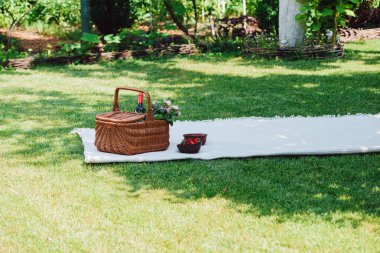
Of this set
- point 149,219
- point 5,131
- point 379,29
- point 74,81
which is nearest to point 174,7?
point 74,81

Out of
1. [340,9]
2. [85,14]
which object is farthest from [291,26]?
[85,14]

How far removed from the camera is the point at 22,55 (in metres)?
11.1

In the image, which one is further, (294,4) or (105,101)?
(294,4)

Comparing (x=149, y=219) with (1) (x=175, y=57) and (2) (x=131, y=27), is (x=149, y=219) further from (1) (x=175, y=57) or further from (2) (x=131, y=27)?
(2) (x=131, y=27)

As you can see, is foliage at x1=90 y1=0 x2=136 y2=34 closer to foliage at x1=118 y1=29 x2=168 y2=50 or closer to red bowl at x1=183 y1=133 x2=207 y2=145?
foliage at x1=118 y1=29 x2=168 y2=50

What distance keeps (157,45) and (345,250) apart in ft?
27.8

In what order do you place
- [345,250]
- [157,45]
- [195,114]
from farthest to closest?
1. [157,45]
2. [195,114]
3. [345,250]

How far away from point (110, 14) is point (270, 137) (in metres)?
7.12

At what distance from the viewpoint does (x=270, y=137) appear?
237 inches

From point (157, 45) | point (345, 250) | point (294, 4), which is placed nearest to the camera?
point (345, 250)

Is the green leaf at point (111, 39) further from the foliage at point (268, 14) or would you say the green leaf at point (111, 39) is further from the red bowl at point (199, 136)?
the red bowl at point (199, 136)

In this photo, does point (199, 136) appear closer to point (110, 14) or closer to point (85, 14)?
point (85, 14)

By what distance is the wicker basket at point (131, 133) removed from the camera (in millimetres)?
5434

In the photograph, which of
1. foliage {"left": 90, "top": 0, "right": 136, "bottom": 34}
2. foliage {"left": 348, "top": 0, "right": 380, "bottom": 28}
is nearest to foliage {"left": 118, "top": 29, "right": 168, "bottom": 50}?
foliage {"left": 90, "top": 0, "right": 136, "bottom": 34}
